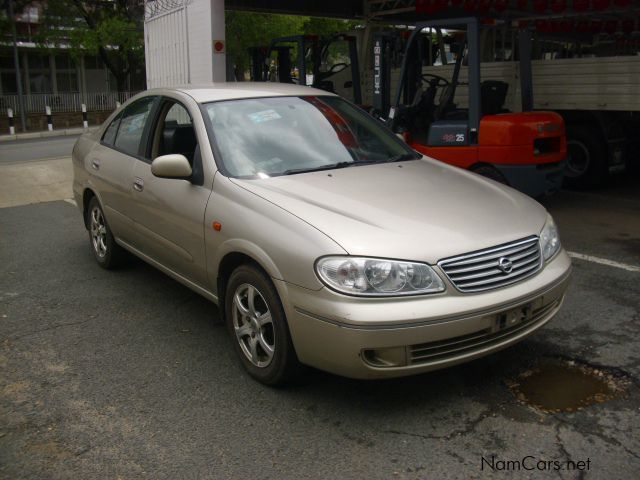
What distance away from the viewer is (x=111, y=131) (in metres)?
5.81

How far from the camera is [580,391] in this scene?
141 inches

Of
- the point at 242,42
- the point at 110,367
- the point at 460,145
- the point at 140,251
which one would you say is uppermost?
the point at 242,42

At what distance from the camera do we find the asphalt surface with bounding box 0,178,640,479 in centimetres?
297

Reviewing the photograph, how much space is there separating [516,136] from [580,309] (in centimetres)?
313

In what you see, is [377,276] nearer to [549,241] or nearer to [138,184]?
[549,241]

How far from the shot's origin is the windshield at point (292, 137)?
13.6 ft

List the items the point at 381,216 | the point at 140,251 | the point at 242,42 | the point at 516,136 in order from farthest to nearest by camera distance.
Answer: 1. the point at 242,42
2. the point at 516,136
3. the point at 140,251
4. the point at 381,216

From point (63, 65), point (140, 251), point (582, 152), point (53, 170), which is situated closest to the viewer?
point (140, 251)

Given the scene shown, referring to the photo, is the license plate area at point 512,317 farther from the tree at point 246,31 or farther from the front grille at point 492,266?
the tree at point 246,31

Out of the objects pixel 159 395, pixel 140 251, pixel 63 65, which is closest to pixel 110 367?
pixel 159 395

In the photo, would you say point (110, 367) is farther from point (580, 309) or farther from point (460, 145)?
point (460, 145)

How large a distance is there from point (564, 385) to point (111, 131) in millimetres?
4206

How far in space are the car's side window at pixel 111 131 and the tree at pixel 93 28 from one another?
21689 mm

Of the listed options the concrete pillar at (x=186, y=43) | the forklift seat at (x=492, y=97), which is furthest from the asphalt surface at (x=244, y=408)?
the concrete pillar at (x=186, y=43)
